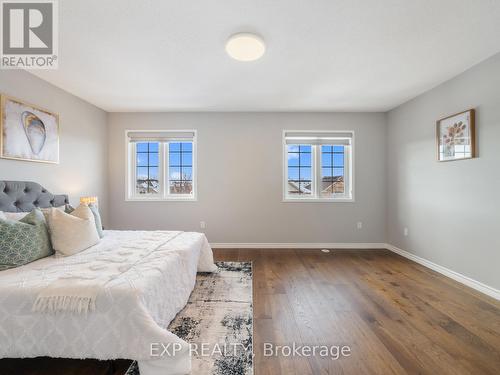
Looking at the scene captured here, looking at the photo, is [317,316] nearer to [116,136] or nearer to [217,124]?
[217,124]

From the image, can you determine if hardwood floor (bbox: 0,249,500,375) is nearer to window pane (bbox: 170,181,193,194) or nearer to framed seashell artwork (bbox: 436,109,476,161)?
framed seashell artwork (bbox: 436,109,476,161)

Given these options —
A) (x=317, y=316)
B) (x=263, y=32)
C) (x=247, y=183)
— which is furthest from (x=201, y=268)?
(x=263, y=32)

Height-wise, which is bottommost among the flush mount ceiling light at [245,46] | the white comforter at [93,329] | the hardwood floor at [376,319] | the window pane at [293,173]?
the hardwood floor at [376,319]

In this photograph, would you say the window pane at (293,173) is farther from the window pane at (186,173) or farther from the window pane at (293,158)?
the window pane at (186,173)

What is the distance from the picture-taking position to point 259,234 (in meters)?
4.04

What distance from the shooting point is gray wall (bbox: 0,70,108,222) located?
8.00 ft

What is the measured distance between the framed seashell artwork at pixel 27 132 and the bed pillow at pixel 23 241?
1.05 m

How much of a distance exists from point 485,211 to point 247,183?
3108 millimetres

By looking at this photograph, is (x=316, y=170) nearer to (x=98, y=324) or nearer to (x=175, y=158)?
(x=175, y=158)

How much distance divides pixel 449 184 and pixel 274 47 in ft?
9.13

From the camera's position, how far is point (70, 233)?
1.94 meters

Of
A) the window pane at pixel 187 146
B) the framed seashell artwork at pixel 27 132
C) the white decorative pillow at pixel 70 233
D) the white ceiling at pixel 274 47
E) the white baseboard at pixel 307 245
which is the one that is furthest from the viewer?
the window pane at pixel 187 146

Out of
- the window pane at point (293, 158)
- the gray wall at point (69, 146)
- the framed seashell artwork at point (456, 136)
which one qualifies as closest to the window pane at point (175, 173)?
the gray wall at point (69, 146)

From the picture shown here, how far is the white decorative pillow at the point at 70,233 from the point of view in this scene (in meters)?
1.88
